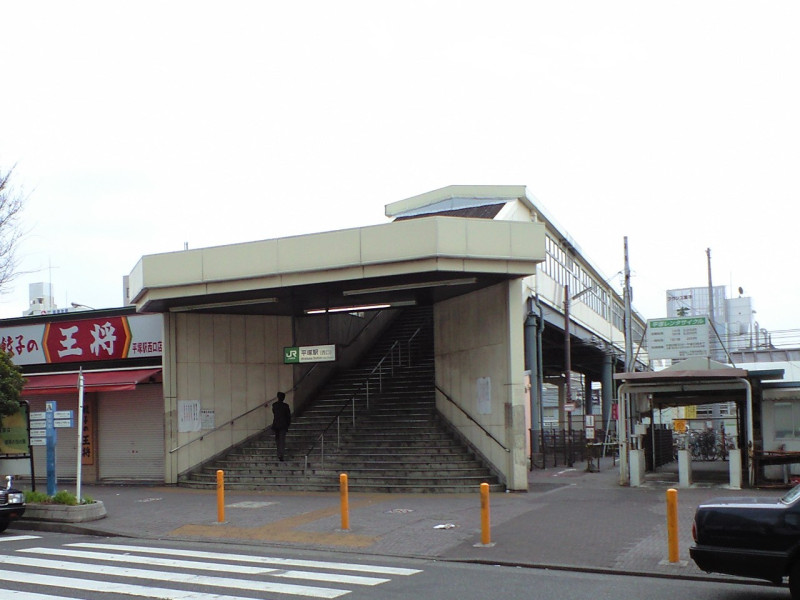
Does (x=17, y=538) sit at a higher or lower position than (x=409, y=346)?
lower

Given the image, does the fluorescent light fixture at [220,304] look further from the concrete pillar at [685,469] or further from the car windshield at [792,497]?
the car windshield at [792,497]

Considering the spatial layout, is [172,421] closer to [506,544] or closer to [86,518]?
[86,518]

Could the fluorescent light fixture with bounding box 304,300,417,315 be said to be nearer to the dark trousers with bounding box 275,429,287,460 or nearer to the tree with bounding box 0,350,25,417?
the dark trousers with bounding box 275,429,287,460

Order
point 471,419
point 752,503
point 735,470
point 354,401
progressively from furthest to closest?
point 354,401 < point 471,419 < point 735,470 < point 752,503

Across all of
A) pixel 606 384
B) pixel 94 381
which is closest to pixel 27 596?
pixel 94 381

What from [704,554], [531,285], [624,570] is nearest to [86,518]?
[624,570]

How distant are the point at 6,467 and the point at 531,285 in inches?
717

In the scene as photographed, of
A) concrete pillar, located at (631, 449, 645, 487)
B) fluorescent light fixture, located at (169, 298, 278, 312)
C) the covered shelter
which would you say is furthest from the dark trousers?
concrete pillar, located at (631, 449, 645, 487)

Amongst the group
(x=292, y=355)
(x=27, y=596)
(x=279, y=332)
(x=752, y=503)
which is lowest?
(x=27, y=596)

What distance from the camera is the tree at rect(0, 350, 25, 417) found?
21.7 meters

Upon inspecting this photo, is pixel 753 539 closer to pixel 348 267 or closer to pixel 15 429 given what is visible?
pixel 348 267

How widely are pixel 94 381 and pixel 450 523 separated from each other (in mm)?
13916

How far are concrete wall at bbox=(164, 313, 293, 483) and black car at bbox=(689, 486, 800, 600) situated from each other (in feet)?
56.0

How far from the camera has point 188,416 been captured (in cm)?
2344
